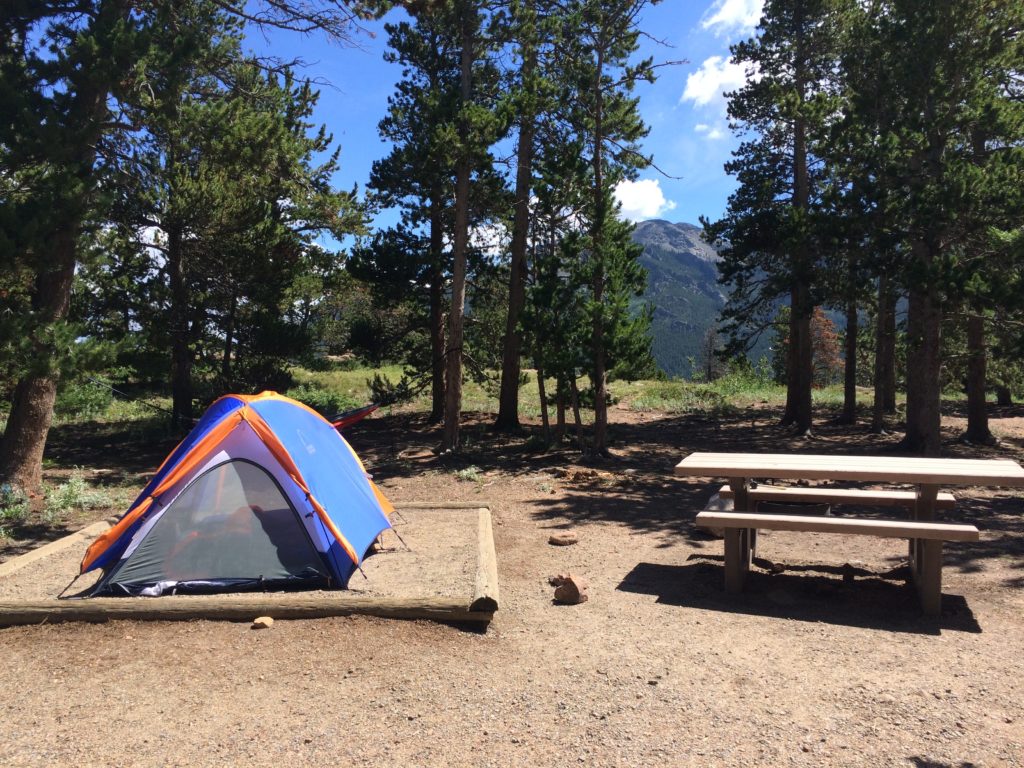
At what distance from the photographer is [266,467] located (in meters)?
5.88

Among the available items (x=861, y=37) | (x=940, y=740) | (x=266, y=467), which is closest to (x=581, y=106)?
(x=861, y=37)

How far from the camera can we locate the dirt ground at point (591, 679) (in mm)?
3438

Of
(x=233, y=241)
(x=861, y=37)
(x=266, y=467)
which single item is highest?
(x=861, y=37)

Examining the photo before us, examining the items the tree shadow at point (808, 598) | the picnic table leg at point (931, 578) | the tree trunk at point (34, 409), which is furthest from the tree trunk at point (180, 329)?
the picnic table leg at point (931, 578)

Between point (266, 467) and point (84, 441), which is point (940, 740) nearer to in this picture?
point (266, 467)

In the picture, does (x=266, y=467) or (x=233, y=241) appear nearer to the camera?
(x=266, y=467)

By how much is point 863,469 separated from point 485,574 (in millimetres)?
3013

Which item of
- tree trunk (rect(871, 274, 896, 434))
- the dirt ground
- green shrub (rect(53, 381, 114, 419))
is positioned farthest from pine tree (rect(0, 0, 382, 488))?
tree trunk (rect(871, 274, 896, 434))

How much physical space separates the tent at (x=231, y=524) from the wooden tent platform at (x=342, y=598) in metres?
0.27

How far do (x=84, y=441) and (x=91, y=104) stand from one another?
30.7 ft

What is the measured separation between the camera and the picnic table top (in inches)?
202

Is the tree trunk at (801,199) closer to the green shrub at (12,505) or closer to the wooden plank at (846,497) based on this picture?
the wooden plank at (846,497)

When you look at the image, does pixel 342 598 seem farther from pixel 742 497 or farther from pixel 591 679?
pixel 742 497

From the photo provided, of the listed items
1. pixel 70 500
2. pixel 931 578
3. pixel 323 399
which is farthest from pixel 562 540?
pixel 323 399
